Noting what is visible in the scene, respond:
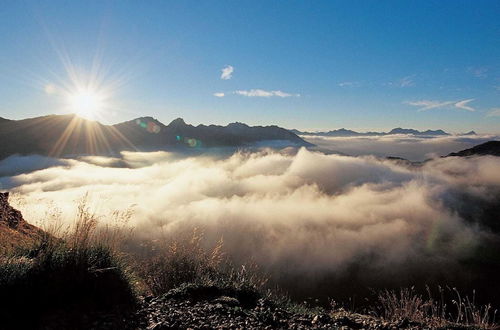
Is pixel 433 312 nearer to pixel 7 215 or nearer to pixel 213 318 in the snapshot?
pixel 213 318

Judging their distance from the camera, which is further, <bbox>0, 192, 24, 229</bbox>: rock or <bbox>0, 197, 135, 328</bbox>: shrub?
<bbox>0, 192, 24, 229</bbox>: rock

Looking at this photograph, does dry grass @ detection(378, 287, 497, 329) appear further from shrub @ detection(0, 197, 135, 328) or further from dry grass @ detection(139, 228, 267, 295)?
shrub @ detection(0, 197, 135, 328)

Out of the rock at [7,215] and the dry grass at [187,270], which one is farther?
the dry grass at [187,270]

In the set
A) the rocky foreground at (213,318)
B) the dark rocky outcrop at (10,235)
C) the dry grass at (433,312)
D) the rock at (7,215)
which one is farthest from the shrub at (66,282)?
the dry grass at (433,312)

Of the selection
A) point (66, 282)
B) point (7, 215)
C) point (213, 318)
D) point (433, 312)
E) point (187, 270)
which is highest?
point (7, 215)

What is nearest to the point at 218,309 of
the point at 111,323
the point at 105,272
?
the point at 111,323

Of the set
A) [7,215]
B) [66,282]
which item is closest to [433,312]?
[66,282]

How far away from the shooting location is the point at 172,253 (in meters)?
8.20

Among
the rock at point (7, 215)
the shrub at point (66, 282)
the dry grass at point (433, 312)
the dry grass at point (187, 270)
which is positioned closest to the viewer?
the shrub at point (66, 282)

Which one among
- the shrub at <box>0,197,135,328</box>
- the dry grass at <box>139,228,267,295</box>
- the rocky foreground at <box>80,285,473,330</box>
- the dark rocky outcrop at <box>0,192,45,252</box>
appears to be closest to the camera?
the shrub at <box>0,197,135,328</box>

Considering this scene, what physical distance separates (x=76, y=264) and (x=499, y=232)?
161255 millimetres

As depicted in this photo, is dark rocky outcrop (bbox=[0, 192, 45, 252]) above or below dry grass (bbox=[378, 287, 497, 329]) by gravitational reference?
above

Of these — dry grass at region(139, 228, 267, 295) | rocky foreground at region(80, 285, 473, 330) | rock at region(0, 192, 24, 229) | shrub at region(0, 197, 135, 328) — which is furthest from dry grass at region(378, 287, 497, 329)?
rock at region(0, 192, 24, 229)

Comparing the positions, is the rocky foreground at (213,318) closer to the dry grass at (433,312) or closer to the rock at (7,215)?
the dry grass at (433,312)
